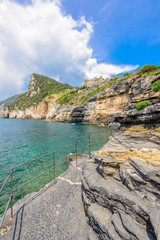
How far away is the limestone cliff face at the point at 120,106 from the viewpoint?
8.64 m

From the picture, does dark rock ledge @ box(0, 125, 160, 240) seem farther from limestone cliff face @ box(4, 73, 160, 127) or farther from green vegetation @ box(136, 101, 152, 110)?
green vegetation @ box(136, 101, 152, 110)

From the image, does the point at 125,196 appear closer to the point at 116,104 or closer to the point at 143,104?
the point at 143,104

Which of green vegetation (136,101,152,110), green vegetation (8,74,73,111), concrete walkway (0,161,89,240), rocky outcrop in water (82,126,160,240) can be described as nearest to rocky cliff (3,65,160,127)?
green vegetation (136,101,152,110)

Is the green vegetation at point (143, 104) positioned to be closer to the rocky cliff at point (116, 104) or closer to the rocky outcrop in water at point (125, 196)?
the rocky cliff at point (116, 104)

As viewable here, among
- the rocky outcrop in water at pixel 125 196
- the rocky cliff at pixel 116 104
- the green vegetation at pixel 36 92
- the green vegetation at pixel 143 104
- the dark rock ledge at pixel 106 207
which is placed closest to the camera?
the rocky outcrop in water at pixel 125 196

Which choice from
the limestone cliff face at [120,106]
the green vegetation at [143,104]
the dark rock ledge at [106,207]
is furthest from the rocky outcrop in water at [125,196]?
the green vegetation at [143,104]

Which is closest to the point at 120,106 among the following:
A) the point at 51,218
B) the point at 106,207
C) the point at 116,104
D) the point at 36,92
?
the point at 116,104

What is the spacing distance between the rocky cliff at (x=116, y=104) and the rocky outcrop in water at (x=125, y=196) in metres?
5.70

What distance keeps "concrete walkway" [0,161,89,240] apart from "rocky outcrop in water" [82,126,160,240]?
1.87ft

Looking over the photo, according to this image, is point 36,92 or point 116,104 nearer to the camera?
point 116,104

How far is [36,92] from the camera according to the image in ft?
398

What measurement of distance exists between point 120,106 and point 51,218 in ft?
127

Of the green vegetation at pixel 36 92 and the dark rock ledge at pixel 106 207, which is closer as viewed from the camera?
the dark rock ledge at pixel 106 207

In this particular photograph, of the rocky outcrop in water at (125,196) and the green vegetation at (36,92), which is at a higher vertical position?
the green vegetation at (36,92)
